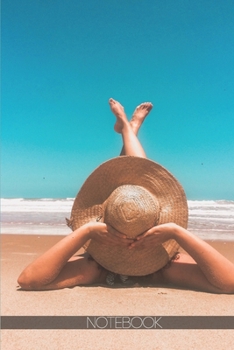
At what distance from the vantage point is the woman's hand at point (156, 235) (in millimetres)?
2777

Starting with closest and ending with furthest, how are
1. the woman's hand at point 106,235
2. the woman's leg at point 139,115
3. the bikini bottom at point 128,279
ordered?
1. the woman's hand at point 106,235
2. the bikini bottom at point 128,279
3. the woman's leg at point 139,115

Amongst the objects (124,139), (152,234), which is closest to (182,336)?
(152,234)

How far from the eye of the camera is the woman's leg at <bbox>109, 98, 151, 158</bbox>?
13.4 feet

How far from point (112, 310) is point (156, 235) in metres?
0.65

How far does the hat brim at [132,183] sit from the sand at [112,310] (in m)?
0.25

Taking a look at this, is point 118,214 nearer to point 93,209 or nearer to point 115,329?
point 93,209

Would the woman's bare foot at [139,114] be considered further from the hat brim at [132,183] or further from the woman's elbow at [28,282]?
the woman's elbow at [28,282]

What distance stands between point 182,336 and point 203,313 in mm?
473

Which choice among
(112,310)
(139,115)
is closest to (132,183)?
(112,310)

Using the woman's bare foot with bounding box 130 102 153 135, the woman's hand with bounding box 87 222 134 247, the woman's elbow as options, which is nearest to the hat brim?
the woman's hand with bounding box 87 222 134 247

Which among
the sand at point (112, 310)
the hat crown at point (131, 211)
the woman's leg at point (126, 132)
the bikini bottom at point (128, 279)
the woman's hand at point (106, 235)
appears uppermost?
the woman's leg at point (126, 132)

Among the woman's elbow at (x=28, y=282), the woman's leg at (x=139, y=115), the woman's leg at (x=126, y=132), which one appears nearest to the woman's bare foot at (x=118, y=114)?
the woman's leg at (x=126, y=132)

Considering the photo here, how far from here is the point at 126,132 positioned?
465cm

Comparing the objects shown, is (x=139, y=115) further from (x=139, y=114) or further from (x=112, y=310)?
(x=112, y=310)
